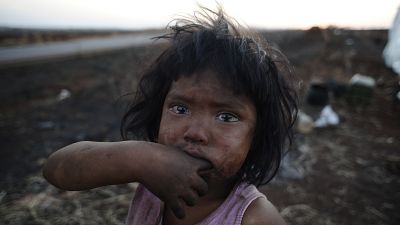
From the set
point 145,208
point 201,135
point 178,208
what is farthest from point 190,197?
point 145,208

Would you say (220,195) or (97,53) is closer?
(220,195)

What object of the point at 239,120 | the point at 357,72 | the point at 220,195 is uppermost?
the point at 239,120

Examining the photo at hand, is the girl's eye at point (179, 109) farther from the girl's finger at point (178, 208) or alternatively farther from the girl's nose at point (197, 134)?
the girl's finger at point (178, 208)

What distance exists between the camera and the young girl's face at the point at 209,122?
1312 millimetres

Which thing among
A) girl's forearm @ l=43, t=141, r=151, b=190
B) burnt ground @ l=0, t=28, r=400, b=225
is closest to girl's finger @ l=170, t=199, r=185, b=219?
girl's forearm @ l=43, t=141, r=151, b=190

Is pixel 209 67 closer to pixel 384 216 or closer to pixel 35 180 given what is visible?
pixel 35 180

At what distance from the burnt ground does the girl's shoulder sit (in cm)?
96

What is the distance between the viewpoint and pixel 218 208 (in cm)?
159

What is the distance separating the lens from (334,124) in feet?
21.1

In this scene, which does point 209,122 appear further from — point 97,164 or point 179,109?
point 97,164

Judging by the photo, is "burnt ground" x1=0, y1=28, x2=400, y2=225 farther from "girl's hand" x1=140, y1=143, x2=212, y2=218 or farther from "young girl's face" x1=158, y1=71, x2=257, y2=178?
"girl's hand" x1=140, y1=143, x2=212, y2=218

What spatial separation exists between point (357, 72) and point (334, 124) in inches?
278

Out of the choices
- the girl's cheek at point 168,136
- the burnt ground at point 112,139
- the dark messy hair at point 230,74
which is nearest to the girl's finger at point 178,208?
the girl's cheek at point 168,136

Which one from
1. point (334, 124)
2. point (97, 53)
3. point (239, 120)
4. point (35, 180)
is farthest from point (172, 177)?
point (97, 53)
